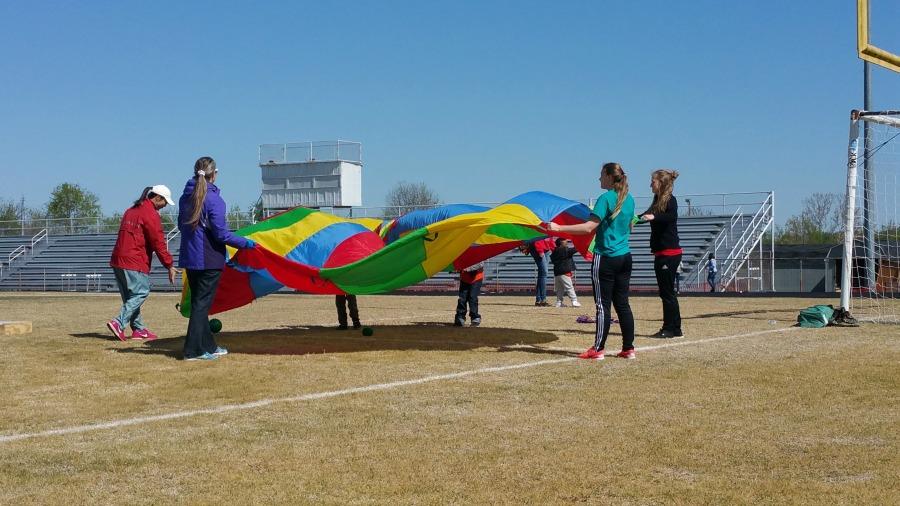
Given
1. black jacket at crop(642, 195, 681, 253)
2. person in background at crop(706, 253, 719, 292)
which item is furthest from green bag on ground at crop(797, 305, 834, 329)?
person in background at crop(706, 253, 719, 292)

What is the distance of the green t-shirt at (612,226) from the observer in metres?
9.46

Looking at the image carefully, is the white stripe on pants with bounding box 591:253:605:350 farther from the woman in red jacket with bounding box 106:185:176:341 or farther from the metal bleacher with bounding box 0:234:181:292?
the metal bleacher with bounding box 0:234:181:292

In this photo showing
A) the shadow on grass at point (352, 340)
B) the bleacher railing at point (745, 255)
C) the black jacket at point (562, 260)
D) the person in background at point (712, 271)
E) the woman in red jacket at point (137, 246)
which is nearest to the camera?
the shadow on grass at point (352, 340)

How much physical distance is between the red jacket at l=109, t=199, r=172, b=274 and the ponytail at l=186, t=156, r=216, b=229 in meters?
2.24

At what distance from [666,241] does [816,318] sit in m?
2.99

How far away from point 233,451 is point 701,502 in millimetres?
2567

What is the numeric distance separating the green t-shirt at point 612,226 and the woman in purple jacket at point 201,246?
366 centimetres

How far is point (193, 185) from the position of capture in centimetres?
973

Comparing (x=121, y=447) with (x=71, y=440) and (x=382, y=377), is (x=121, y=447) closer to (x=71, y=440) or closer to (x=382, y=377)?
(x=71, y=440)

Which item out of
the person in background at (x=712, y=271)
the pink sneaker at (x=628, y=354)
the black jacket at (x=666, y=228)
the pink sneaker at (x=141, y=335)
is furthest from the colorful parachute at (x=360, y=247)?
the person in background at (x=712, y=271)

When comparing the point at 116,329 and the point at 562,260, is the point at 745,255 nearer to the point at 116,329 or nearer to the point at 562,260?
the point at 562,260

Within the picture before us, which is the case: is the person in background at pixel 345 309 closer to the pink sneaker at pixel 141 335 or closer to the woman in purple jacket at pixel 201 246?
the pink sneaker at pixel 141 335

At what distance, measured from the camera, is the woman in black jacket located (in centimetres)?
1159

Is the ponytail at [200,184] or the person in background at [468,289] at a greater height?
the ponytail at [200,184]
